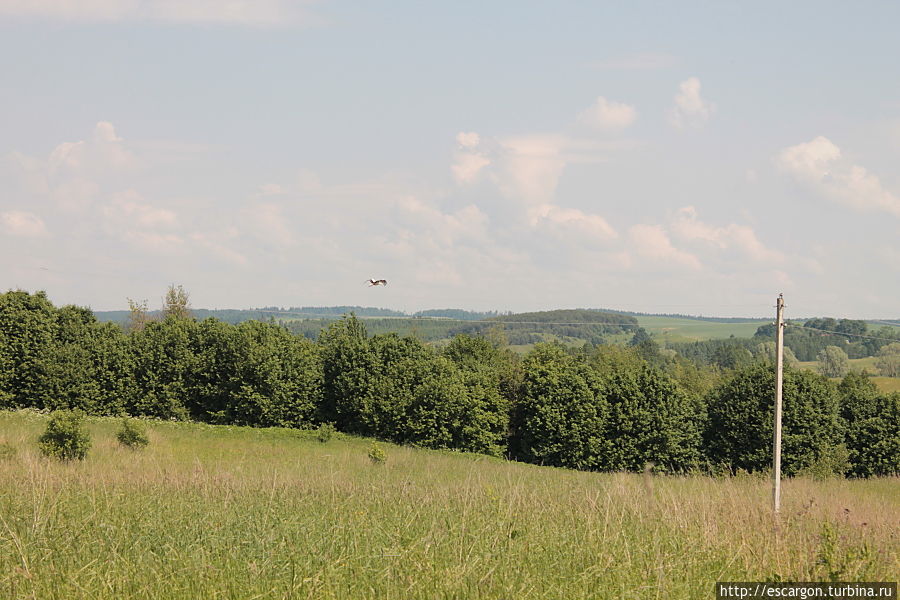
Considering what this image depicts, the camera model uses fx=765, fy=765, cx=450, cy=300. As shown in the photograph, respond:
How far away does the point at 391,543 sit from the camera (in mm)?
8023

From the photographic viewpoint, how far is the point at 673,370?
9450 cm

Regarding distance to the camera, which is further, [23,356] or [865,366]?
[865,366]

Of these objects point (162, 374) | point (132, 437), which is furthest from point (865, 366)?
point (132, 437)

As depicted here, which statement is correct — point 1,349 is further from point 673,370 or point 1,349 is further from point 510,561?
point 673,370

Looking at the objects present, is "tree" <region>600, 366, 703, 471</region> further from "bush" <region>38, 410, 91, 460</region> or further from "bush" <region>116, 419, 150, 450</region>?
"bush" <region>38, 410, 91, 460</region>

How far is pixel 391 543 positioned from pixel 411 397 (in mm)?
43611

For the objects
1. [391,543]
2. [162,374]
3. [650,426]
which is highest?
[391,543]

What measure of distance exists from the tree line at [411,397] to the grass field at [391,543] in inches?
1555

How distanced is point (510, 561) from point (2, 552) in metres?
5.01

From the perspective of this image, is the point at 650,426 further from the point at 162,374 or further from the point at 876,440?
the point at 162,374

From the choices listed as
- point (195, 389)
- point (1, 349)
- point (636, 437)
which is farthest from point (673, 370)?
point (1, 349)

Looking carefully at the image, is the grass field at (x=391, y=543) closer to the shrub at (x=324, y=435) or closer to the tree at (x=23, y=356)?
the shrub at (x=324, y=435)

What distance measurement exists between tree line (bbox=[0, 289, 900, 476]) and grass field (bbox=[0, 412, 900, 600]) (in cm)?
3949

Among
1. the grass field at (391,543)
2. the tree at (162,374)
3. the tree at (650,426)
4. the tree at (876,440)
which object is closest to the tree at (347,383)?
the tree at (162,374)
